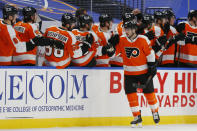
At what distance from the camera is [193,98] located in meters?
6.24

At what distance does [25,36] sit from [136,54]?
4.94 feet

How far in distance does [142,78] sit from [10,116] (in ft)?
5.68

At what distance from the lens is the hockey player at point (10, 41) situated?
18.4 ft

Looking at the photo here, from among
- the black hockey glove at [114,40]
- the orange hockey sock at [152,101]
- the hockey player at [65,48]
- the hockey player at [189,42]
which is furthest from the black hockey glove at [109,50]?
the hockey player at [189,42]

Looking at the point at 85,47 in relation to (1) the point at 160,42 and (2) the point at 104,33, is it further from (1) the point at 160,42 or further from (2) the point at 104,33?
(1) the point at 160,42

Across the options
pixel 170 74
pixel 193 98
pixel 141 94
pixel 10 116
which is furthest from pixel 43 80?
pixel 193 98

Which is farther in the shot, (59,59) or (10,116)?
(59,59)

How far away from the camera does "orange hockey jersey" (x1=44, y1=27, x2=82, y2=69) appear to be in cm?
570

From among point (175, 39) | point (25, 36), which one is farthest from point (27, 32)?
point (175, 39)

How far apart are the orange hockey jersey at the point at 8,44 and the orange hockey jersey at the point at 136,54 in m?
1.34

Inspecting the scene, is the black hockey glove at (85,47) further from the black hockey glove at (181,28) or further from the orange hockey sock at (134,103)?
the black hockey glove at (181,28)

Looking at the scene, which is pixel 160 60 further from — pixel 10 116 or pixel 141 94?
pixel 10 116

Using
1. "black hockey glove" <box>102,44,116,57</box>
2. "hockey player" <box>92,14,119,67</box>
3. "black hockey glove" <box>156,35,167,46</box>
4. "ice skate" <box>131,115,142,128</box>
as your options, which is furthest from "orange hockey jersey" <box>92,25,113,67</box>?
"ice skate" <box>131,115,142,128</box>

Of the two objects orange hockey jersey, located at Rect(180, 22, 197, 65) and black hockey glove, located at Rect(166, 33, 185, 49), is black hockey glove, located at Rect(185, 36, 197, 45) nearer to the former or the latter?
orange hockey jersey, located at Rect(180, 22, 197, 65)
